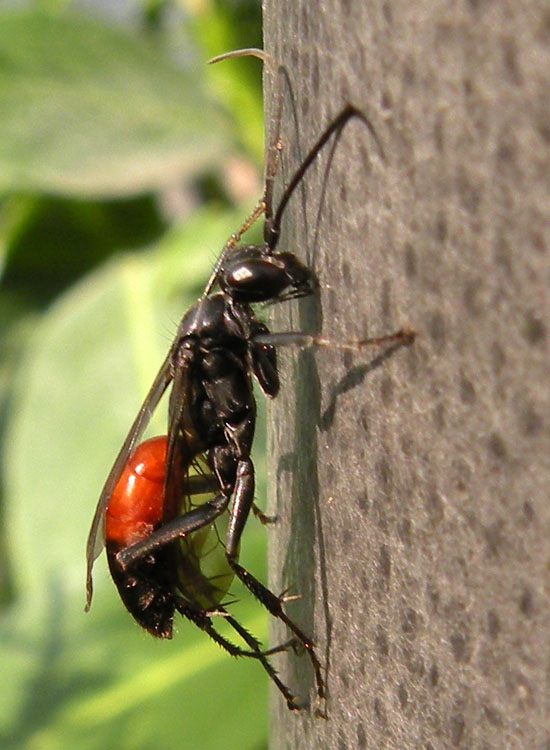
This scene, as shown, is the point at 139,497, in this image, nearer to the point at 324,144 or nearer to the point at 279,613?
the point at 279,613

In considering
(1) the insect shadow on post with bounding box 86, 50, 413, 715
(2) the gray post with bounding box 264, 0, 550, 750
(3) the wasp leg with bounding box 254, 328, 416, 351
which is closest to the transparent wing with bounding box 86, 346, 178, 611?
(1) the insect shadow on post with bounding box 86, 50, 413, 715

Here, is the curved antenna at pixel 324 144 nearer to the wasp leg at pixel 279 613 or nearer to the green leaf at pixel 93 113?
the wasp leg at pixel 279 613

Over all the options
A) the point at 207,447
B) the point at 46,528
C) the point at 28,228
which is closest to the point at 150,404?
the point at 207,447

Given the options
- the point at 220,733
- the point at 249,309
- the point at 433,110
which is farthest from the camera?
the point at 220,733

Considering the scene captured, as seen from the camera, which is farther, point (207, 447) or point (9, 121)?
point (9, 121)

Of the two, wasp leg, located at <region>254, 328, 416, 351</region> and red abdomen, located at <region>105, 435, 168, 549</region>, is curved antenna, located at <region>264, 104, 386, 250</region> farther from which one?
red abdomen, located at <region>105, 435, 168, 549</region>

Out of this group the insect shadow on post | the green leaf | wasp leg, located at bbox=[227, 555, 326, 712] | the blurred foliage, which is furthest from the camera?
the green leaf

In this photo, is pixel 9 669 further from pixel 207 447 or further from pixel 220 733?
pixel 207 447
